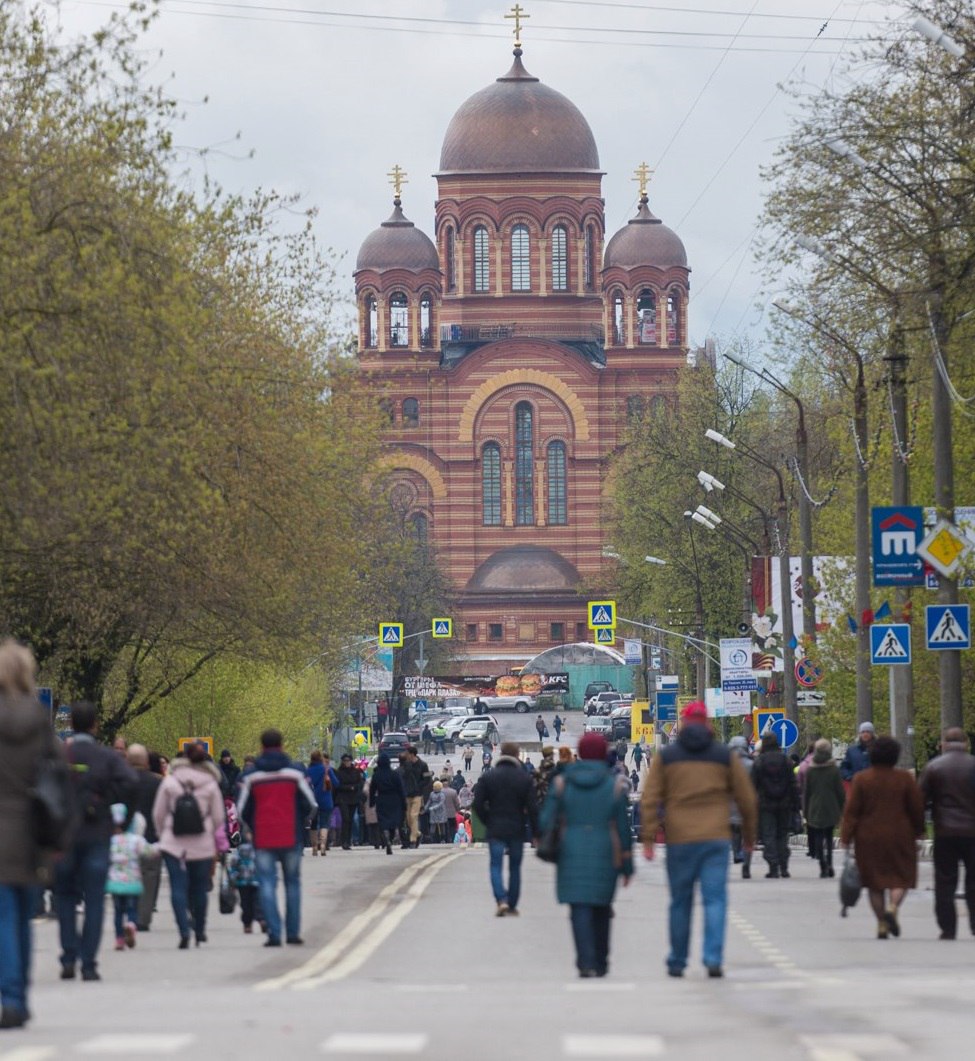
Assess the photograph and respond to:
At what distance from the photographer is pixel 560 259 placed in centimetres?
13325

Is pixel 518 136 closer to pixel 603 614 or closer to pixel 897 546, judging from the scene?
pixel 603 614

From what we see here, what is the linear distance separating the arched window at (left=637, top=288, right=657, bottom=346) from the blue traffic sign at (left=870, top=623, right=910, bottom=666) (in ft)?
333

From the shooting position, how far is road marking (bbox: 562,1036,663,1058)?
1021 cm

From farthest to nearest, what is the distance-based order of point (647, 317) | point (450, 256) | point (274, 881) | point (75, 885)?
point (450, 256) < point (647, 317) < point (274, 881) < point (75, 885)

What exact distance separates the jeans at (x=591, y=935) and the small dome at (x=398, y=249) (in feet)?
397

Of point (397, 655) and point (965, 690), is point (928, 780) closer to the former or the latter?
point (965, 690)

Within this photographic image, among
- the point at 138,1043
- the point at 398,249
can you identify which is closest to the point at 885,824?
the point at 138,1043

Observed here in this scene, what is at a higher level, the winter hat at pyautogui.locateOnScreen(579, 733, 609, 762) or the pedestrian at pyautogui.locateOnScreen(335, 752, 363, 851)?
the pedestrian at pyautogui.locateOnScreen(335, 752, 363, 851)

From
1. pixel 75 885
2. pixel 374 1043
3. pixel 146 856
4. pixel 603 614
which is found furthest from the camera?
pixel 603 614

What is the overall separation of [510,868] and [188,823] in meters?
4.49

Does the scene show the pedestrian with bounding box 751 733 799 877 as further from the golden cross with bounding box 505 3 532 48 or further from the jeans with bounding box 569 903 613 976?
the golden cross with bounding box 505 3 532 48

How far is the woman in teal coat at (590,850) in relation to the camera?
49.6 feet

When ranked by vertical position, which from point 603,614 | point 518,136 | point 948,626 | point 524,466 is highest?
point 518,136

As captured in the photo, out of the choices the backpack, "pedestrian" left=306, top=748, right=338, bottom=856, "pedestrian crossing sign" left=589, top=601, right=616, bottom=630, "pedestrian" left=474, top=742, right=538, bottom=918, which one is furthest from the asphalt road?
"pedestrian crossing sign" left=589, top=601, right=616, bottom=630
